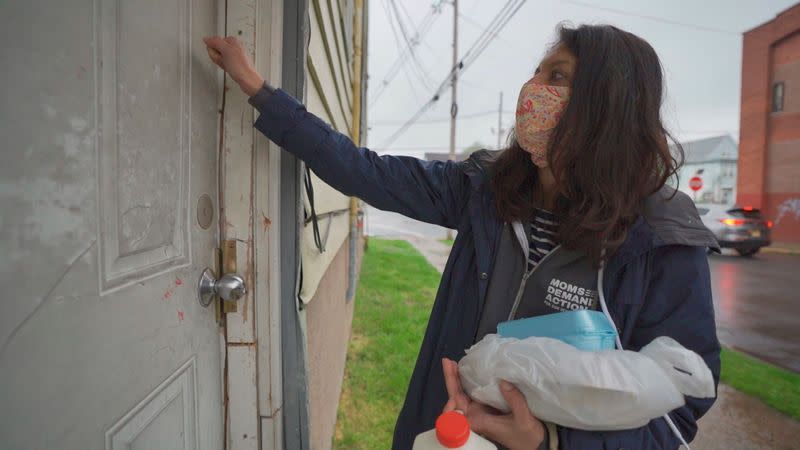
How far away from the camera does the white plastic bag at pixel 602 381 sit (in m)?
0.85

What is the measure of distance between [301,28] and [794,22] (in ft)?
64.4

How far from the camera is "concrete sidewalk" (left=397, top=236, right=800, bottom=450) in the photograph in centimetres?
278

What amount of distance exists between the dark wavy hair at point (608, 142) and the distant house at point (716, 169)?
125 feet

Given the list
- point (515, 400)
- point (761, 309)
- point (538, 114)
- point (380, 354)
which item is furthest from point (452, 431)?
point (761, 309)

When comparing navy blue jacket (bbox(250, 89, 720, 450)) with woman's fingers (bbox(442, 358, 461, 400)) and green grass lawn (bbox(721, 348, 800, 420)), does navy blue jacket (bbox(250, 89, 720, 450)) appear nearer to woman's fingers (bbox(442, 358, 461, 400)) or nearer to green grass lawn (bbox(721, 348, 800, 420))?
woman's fingers (bbox(442, 358, 461, 400))

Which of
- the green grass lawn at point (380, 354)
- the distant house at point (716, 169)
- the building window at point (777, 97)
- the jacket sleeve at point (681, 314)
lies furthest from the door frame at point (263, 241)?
the distant house at point (716, 169)

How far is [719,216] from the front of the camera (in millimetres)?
11336

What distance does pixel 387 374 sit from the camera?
361cm

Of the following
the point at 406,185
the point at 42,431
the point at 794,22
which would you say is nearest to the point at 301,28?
the point at 406,185

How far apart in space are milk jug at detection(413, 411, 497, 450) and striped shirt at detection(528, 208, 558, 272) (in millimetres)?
577

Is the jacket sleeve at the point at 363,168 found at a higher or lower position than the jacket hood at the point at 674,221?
higher

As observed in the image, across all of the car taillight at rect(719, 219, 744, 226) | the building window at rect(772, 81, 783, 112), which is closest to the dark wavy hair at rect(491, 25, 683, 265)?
the car taillight at rect(719, 219, 744, 226)

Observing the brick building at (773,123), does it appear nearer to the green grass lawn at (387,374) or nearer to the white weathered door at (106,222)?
the green grass lawn at (387,374)

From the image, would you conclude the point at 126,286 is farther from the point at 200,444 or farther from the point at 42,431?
the point at 200,444
